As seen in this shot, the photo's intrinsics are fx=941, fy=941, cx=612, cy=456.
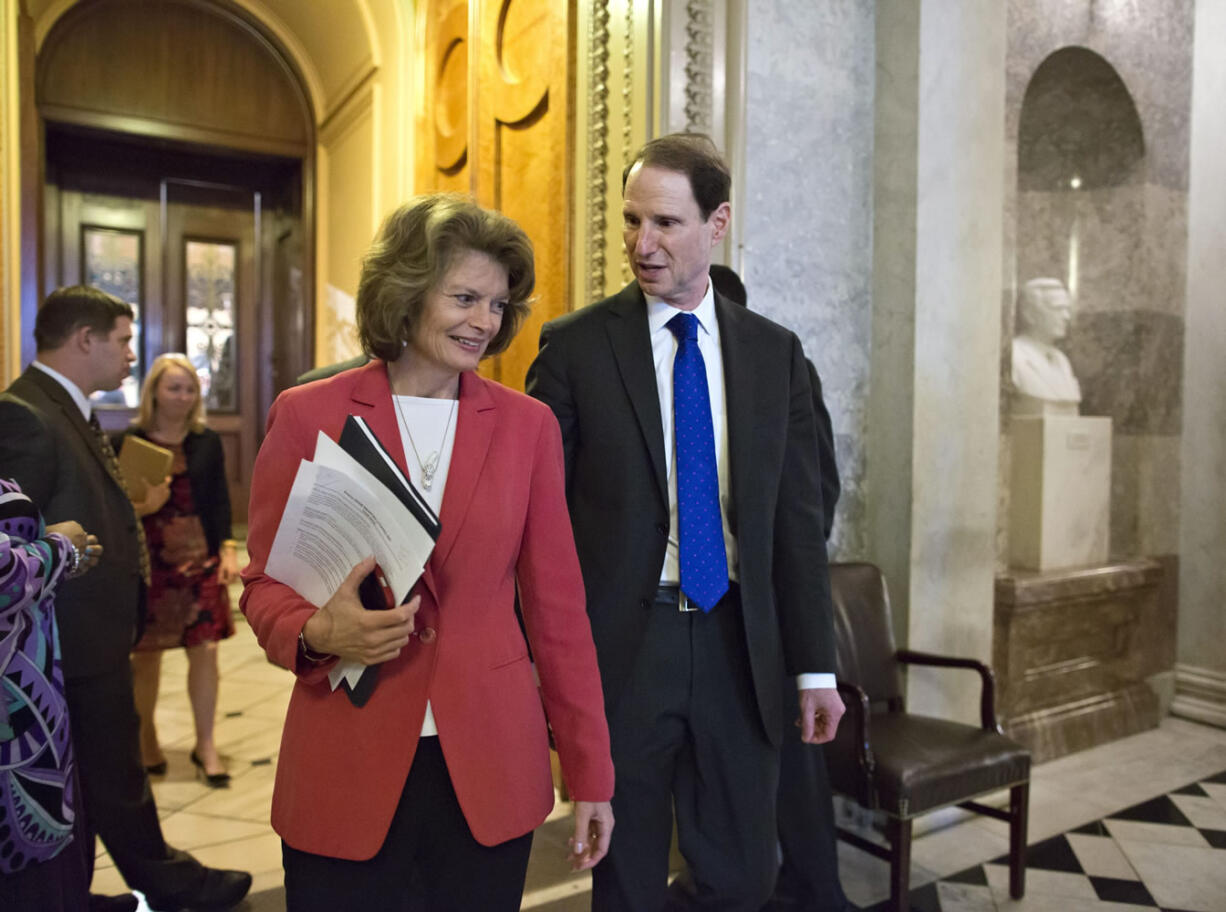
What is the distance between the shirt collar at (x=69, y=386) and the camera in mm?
2580

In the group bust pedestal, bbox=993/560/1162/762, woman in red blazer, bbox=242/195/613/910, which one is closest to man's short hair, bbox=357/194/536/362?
woman in red blazer, bbox=242/195/613/910

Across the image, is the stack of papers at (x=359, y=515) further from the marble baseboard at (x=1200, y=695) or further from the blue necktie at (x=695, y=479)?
the marble baseboard at (x=1200, y=695)

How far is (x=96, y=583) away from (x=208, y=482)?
1.46 meters

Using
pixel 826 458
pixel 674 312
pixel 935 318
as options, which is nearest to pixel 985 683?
pixel 826 458

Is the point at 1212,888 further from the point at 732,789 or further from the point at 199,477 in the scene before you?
the point at 199,477

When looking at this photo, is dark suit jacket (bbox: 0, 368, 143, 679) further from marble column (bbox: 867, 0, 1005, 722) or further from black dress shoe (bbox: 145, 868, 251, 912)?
marble column (bbox: 867, 0, 1005, 722)

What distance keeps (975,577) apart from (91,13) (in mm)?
6739

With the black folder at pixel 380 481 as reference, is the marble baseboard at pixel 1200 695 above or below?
below

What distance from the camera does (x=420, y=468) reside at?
4.58ft

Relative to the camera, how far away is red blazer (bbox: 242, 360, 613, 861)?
4.21 ft

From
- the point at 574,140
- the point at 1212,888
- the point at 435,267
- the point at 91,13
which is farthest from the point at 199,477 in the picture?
the point at 91,13

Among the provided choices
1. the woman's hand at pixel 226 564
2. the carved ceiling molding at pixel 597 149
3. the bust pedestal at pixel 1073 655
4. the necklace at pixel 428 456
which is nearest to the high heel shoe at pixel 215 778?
the woman's hand at pixel 226 564

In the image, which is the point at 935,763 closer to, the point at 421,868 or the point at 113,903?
the point at 421,868

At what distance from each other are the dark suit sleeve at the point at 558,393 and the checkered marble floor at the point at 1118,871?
6.31 ft
